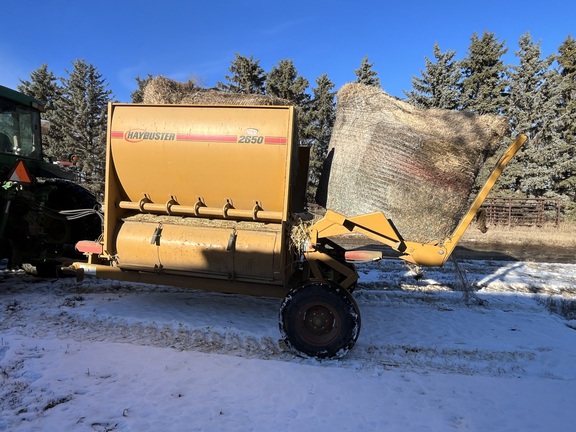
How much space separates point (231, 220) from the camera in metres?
4.60

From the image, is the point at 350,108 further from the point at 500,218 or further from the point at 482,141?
the point at 500,218

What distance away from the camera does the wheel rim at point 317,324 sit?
13.4 ft

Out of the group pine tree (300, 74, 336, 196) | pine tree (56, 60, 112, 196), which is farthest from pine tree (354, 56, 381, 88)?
pine tree (56, 60, 112, 196)

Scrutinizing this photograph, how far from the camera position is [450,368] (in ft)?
13.0

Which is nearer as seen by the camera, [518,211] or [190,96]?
[190,96]

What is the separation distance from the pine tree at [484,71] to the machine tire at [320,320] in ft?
92.3

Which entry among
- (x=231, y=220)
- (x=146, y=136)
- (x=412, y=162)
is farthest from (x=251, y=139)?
(x=412, y=162)

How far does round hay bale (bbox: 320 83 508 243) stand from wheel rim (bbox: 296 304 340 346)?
111 cm

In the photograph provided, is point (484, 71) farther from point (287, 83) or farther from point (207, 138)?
point (207, 138)

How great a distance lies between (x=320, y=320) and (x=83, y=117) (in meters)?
30.9

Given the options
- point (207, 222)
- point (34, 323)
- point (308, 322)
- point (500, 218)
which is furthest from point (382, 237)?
point (500, 218)

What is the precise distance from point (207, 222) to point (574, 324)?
201 inches

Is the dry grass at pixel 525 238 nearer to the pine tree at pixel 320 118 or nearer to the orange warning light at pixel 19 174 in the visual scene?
the pine tree at pixel 320 118

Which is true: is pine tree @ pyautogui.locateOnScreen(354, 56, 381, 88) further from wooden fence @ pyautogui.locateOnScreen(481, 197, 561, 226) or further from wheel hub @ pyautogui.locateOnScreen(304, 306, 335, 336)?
wheel hub @ pyautogui.locateOnScreen(304, 306, 335, 336)
